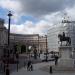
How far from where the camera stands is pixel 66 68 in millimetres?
46156

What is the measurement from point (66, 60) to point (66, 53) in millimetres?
1248

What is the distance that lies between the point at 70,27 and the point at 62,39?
10761 cm

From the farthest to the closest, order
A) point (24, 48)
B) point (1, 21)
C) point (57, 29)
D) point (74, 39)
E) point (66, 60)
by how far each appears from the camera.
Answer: point (57, 29) < point (24, 48) < point (1, 21) < point (74, 39) < point (66, 60)

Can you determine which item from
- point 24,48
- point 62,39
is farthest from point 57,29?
point 62,39

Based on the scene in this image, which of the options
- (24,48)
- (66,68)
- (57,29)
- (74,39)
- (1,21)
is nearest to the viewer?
(66,68)

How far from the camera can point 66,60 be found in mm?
49688

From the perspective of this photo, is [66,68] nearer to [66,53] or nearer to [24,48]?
[66,53]

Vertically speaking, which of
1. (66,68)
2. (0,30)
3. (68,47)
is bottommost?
(66,68)

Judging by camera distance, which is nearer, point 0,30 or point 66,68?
point 66,68

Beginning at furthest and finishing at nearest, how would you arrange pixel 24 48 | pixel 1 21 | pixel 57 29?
pixel 57 29
pixel 24 48
pixel 1 21

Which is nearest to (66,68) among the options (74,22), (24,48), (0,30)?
(0,30)

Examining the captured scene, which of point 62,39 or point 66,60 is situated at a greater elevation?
point 62,39

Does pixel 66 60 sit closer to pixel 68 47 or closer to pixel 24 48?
pixel 68 47

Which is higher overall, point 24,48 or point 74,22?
point 74,22
